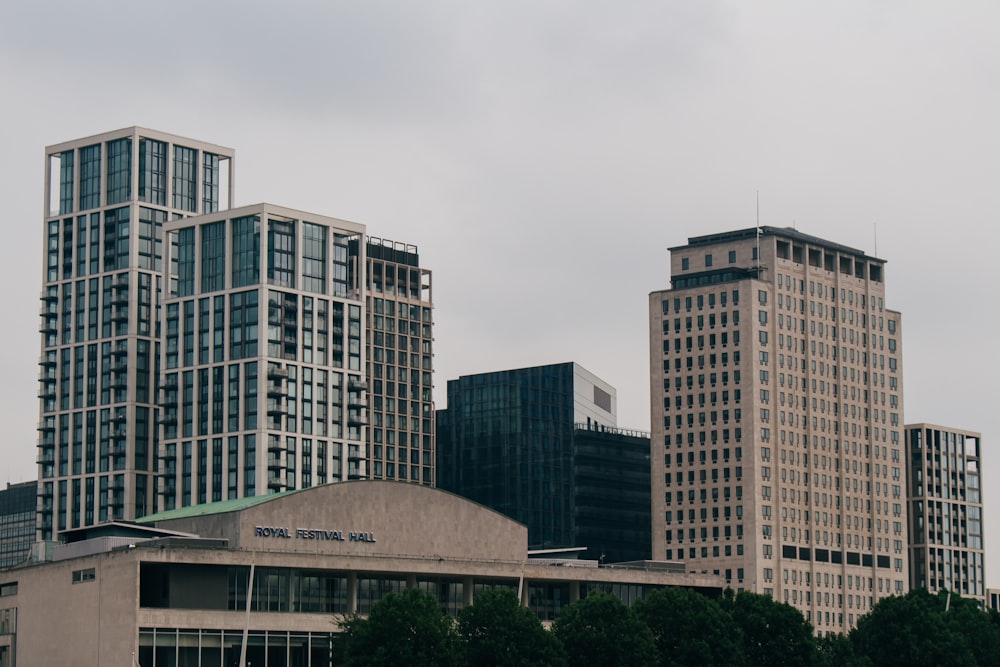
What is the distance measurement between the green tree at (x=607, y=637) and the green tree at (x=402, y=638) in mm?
15458

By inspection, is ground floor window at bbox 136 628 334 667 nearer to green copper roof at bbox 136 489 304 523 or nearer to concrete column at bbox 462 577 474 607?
green copper roof at bbox 136 489 304 523

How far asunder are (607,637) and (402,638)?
23261 millimetres

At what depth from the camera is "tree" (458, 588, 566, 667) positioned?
167m

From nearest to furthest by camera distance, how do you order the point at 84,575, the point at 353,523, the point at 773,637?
the point at 84,575, the point at 353,523, the point at 773,637

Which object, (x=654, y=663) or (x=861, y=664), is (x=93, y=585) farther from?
(x=861, y=664)

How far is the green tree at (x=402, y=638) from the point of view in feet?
528

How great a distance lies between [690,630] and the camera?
18525 cm

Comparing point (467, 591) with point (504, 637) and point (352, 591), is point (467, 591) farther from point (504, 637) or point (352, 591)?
point (504, 637)

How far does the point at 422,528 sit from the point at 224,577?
25.4 metres

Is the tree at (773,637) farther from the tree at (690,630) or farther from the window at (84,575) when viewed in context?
the window at (84,575)

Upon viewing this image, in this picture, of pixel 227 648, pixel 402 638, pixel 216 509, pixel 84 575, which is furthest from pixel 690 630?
pixel 84 575

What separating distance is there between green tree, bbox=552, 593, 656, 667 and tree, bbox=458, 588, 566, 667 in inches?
223

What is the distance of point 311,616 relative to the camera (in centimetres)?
18325

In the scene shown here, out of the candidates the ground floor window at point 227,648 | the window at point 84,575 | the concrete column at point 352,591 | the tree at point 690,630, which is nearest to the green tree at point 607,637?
the tree at point 690,630
